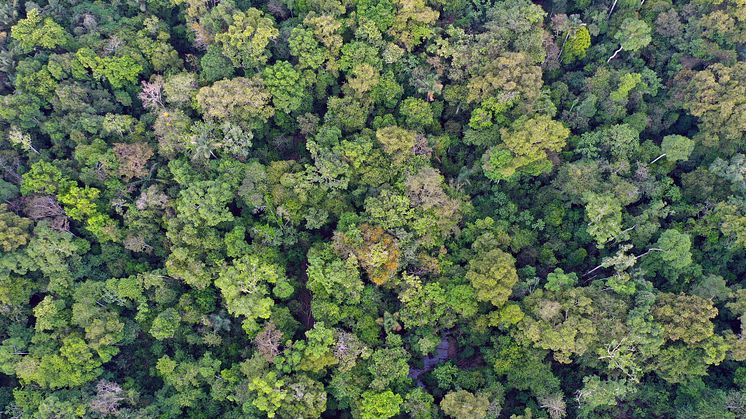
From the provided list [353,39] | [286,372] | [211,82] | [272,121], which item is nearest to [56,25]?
[211,82]

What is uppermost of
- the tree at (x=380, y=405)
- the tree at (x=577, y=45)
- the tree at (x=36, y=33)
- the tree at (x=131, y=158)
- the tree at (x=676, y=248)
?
the tree at (x=577, y=45)

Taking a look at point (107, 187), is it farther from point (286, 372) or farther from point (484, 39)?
point (484, 39)

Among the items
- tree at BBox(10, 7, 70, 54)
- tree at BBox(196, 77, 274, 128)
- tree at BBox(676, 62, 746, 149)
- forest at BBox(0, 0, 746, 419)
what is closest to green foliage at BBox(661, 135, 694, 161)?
forest at BBox(0, 0, 746, 419)

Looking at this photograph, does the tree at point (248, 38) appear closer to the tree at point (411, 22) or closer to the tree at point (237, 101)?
the tree at point (237, 101)

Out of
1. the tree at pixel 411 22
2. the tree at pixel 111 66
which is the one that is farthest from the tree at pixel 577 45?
the tree at pixel 111 66

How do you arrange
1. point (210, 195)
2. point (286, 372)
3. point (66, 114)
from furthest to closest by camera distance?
1. point (66, 114)
2. point (210, 195)
3. point (286, 372)

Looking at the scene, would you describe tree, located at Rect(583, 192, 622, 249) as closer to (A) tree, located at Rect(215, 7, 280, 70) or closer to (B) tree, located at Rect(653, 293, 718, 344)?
(B) tree, located at Rect(653, 293, 718, 344)
